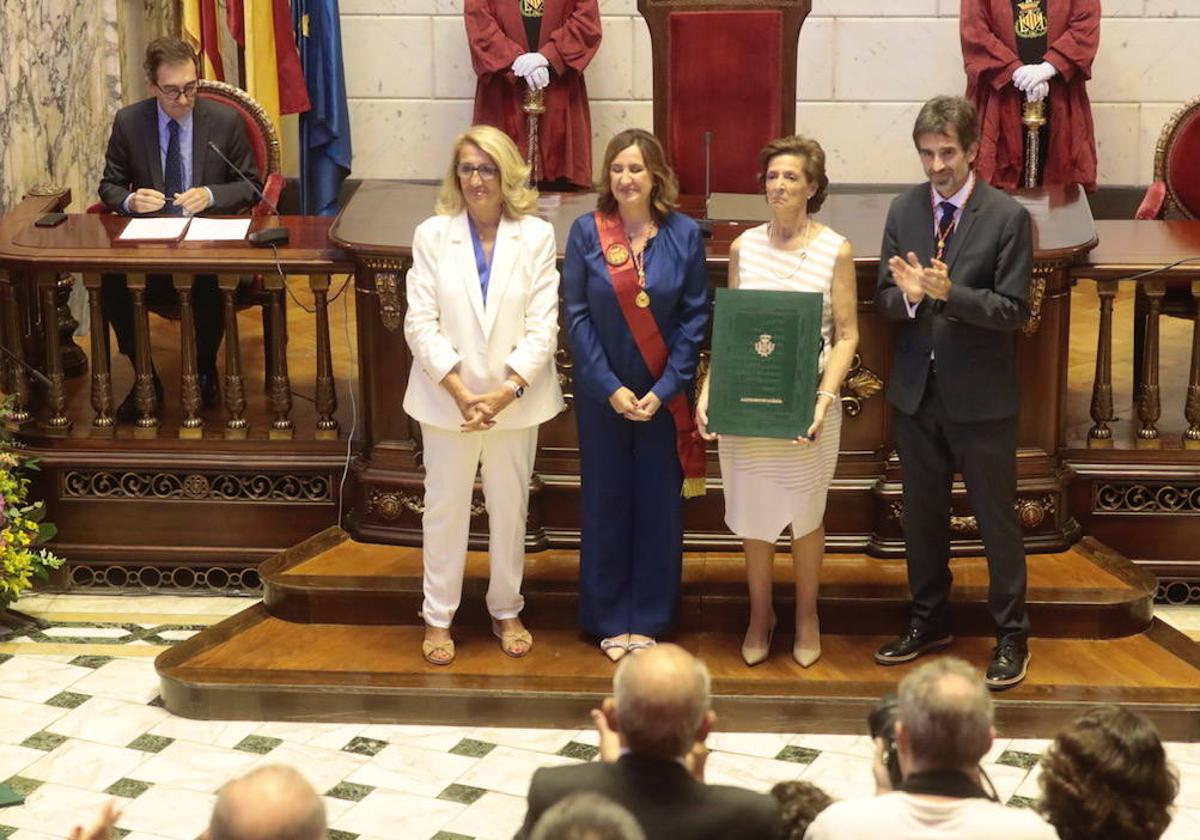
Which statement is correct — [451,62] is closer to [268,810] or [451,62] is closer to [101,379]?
[101,379]

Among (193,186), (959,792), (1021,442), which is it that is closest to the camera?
(959,792)

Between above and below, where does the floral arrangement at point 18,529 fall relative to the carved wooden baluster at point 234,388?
below

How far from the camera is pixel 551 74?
30.5 ft

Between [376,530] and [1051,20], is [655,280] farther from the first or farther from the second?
[1051,20]

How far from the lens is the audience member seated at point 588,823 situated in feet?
8.99

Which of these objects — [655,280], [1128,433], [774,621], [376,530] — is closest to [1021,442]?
[1128,433]

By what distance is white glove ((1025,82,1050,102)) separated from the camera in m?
8.90

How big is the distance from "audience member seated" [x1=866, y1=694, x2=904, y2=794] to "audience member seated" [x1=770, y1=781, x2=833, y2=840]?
10 centimetres

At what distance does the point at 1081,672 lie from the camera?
5648mm

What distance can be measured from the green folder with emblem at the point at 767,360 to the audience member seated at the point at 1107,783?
2126 mm

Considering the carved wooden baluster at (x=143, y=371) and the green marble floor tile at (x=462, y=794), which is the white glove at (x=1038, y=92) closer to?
the carved wooden baluster at (x=143, y=371)

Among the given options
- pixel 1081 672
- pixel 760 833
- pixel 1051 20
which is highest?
pixel 1051 20

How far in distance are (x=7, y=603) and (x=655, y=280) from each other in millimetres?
2349

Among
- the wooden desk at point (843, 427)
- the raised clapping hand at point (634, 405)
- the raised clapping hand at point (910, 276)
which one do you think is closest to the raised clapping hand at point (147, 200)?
the wooden desk at point (843, 427)
